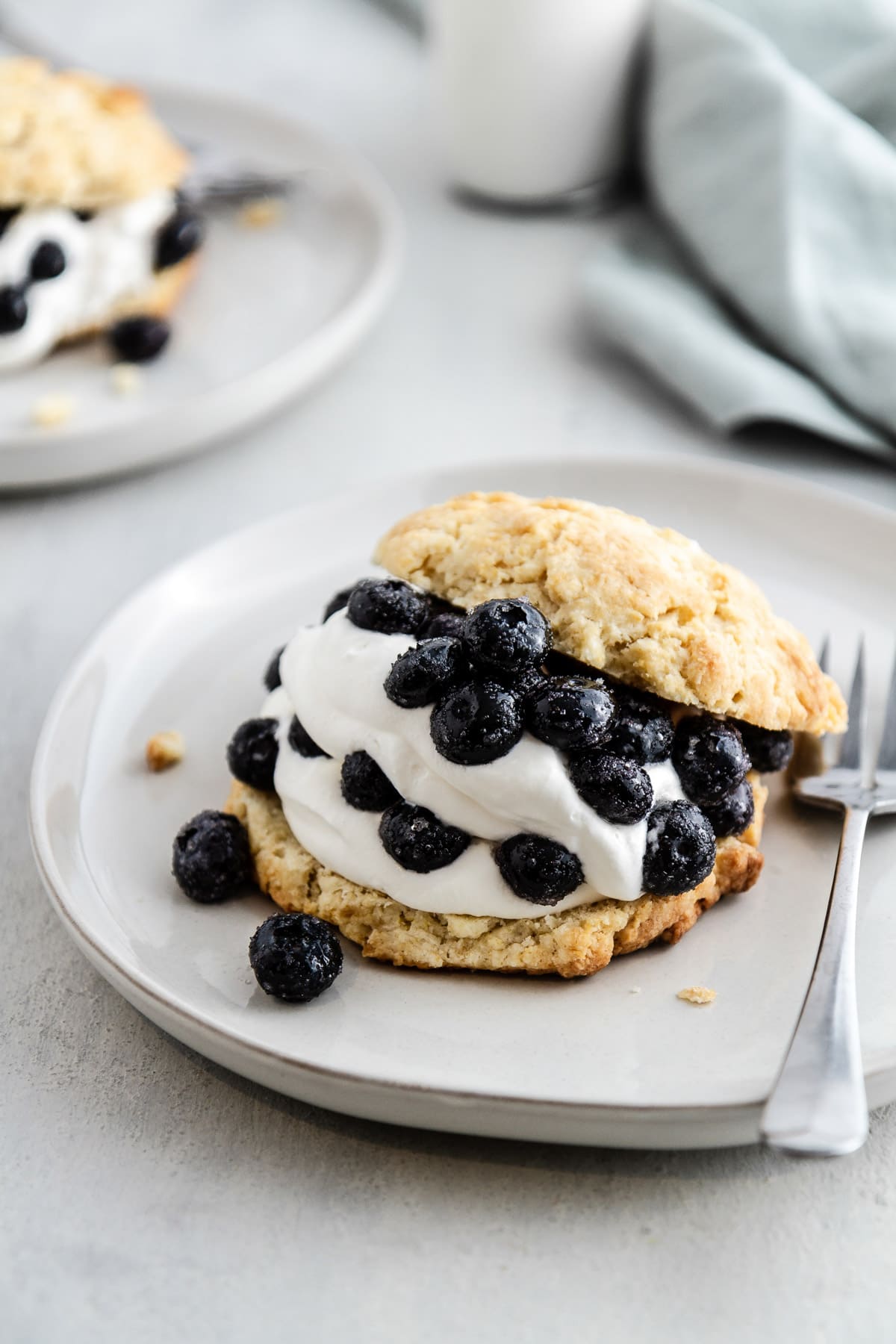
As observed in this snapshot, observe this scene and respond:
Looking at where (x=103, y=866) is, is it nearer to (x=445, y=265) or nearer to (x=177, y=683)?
(x=177, y=683)

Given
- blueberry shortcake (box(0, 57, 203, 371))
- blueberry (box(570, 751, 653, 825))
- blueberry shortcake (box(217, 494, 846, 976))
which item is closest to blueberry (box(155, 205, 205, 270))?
blueberry shortcake (box(0, 57, 203, 371))


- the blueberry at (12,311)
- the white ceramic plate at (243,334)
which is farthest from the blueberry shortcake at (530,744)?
the blueberry at (12,311)

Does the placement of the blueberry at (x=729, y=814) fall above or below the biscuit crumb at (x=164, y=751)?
above

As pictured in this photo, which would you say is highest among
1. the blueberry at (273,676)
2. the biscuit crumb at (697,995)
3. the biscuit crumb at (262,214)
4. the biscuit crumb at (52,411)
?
the biscuit crumb at (697,995)

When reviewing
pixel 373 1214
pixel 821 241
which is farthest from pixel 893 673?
pixel 821 241

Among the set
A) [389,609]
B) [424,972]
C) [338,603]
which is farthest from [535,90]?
[424,972]

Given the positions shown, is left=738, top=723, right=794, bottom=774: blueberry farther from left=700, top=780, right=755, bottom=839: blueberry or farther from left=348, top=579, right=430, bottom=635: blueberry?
left=348, top=579, right=430, bottom=635: blueberry

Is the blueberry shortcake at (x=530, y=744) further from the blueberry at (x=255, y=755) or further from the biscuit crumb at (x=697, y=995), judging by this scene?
the biscuit crumb at (x=697, y=995)
